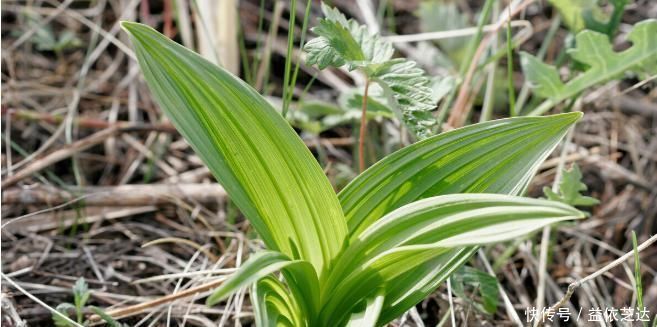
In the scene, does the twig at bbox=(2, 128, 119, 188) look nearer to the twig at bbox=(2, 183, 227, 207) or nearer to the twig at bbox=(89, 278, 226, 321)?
the twig at bbox=(2, 183, 227, 207)

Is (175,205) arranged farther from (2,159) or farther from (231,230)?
(2,159)

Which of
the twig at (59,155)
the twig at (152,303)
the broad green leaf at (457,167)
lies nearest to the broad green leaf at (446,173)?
the broad green leaf at (457,167)

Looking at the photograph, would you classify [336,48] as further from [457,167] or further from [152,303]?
[152,303]

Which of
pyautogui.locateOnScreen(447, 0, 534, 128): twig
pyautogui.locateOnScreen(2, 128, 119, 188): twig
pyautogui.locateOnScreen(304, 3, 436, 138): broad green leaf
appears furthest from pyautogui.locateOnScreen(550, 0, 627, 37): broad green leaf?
pyautogui.locateOnScreen(2, 128, 119, 188): twig

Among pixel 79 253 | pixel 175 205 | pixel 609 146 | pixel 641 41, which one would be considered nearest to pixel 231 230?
pixel 175 205

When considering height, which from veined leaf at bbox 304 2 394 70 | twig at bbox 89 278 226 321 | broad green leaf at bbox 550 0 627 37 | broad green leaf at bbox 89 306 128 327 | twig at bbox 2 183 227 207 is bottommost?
twig at bbox 89 278 226 321

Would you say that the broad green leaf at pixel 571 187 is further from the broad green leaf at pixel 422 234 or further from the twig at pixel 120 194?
the twig at pixel 120 194

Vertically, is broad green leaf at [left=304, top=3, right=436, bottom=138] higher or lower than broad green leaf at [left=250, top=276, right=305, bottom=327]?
higher
